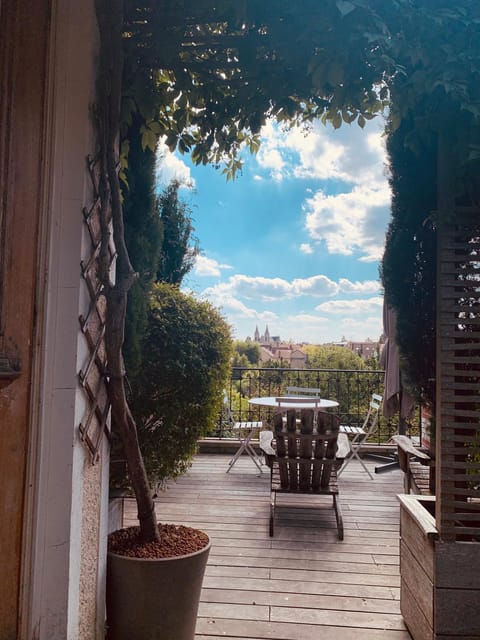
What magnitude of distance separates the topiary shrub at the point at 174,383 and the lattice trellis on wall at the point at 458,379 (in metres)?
1.39

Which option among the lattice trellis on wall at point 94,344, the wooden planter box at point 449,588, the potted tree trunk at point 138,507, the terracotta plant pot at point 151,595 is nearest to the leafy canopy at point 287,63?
the potted tree trunk at point 138,507

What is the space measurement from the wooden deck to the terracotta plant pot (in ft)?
1.14

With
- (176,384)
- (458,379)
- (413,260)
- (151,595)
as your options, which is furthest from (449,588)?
(176,384)

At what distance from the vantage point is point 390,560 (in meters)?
2.88

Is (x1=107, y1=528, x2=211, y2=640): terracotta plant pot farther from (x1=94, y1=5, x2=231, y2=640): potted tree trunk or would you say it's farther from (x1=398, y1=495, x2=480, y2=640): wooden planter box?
(x1=398, y1=495, x2=480, y2=640): wooden planter box

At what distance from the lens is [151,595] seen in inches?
70.2

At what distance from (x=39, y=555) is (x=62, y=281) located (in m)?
0.93

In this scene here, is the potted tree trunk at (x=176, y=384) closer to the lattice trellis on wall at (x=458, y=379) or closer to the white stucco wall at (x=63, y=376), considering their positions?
the white stucco wall at (x=63, y=376)

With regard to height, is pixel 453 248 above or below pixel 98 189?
below

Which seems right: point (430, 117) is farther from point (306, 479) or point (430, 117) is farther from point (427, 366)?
point (306, 479)

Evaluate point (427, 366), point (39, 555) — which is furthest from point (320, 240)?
point (39, 555)

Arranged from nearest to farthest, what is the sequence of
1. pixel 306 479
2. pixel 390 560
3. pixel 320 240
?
1. pixel 390 560
2. pixel 306 479
3. pixel 320 240

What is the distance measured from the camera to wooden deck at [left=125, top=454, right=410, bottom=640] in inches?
84.9

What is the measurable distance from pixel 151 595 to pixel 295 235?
492 inches
